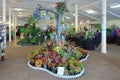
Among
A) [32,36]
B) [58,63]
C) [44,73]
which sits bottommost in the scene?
[44,73]

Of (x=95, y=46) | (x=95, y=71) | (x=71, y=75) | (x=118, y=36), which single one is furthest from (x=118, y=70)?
(x=118, y=36)

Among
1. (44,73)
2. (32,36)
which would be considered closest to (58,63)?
(44,73)

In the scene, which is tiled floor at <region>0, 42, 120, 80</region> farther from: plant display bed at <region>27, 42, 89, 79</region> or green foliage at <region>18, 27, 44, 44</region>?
green foliage at <region>18, 27, 44, 44</region>

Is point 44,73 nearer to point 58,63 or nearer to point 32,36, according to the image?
point 58,63

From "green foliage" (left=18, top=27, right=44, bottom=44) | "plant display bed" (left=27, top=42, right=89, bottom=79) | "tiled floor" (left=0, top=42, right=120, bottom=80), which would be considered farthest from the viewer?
"green foliage" (left=18, top=27, right=44, bottom=44)

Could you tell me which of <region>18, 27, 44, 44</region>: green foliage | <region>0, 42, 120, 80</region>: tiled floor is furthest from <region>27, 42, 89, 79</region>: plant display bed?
<region>18, 27, 44, 44</region>: green foliage

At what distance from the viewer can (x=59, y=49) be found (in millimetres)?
6859

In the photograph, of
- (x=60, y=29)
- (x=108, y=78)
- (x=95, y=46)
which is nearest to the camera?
(x=108, y=78)

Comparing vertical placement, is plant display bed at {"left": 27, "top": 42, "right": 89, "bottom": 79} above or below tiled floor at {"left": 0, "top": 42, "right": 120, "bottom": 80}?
above

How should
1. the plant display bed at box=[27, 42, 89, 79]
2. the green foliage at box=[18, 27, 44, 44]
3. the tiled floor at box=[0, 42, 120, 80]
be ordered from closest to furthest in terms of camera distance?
the tiled floor at box=[0, 42, 120, 80] < the plant display bed at box=[27, 42, 89, 79] < the green foliage at box=[18, 27, 44, 44]

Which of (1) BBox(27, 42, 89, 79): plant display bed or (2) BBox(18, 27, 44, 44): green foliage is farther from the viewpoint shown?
(2) BBox(18, 27, 44, 44): green foliage

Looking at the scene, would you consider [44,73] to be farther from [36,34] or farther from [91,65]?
[36,34]

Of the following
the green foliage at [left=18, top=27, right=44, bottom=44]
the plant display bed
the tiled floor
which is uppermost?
the green foliage at [left=18, top=27, right=44, bottom=44]

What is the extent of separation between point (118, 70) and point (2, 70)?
383 cm
